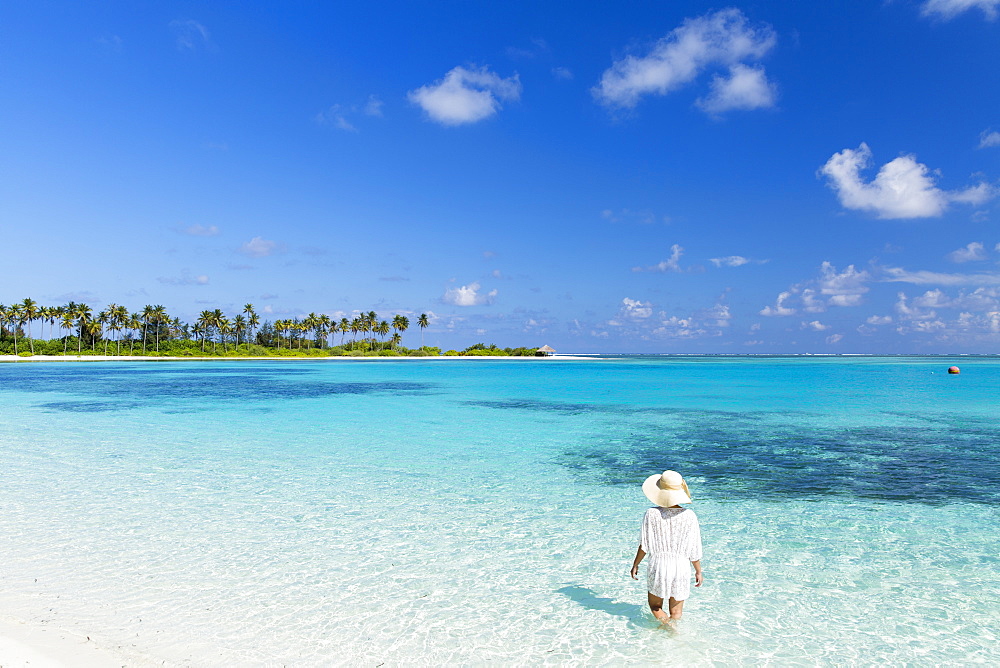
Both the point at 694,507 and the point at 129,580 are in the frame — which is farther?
the point at 694,507

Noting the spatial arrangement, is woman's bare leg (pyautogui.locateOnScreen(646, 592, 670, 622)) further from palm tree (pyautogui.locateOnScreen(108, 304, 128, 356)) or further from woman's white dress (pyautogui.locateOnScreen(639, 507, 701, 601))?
palm tree (pyautogui.locateOnScreen(108, 304, 128, 356))

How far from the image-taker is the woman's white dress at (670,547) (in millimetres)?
4785

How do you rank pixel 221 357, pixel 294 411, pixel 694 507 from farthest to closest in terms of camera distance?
1. pixel 221 357
2. pixel 294 411
3. pixel 694 507

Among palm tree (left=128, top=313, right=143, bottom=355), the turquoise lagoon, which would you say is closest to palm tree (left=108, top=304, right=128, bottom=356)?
palm tree (left=128, top=313, right=143, bottom=355)

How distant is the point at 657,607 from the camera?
17.0ft

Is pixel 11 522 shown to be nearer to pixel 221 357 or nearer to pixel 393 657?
pixel 393 657

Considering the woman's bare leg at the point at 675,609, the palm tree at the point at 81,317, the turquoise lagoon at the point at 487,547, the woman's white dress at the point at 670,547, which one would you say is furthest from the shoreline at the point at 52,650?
the palm tree at the point at 81,317

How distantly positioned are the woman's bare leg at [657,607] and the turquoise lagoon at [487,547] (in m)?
0.12

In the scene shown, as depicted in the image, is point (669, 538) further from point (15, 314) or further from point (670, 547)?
point (15, 314)

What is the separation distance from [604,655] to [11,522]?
852cm

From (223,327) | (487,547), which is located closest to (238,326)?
(223,327)

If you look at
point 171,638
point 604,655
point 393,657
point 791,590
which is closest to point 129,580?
point 171,638

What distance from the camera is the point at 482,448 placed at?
15.1 metres

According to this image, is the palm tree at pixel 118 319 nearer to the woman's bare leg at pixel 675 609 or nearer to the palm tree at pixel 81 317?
the palm tree at pixel 81 317
